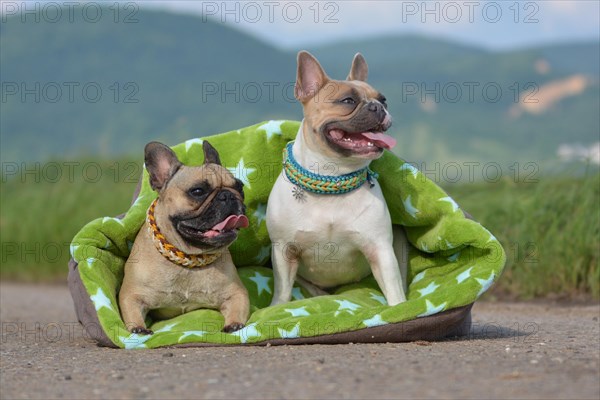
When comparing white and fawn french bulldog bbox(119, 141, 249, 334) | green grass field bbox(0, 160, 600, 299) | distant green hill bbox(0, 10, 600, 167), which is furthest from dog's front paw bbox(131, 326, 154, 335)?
distant green hill bbox(0, 10, 600, 167)

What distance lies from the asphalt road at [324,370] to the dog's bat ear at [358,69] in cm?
162

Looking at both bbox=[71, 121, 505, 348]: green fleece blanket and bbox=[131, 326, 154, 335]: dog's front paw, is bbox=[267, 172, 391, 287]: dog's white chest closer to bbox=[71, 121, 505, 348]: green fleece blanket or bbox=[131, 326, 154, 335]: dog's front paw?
bbox=[71, 121, 505, 348]: green fleece blanket

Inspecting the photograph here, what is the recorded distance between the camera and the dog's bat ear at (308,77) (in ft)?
15.2

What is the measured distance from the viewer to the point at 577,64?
42406mm

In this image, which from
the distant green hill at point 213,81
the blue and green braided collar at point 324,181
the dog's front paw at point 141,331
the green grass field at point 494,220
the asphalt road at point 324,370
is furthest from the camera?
the distant green hill at point 213,81

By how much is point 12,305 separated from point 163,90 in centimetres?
3064

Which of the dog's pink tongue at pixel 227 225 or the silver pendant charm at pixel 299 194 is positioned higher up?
the silver pendant charm at pixel 299 194

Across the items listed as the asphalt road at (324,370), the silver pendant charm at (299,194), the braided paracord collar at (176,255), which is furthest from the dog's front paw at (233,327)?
the silver pendant charm at (299,194)

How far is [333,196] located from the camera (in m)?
4.56

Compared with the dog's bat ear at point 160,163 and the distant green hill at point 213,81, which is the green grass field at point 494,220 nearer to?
the dog's bat ear at point 160,163

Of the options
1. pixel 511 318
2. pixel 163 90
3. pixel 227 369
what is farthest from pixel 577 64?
pixel 227 369

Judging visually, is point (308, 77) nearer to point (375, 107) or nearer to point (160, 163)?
point (375, 107)

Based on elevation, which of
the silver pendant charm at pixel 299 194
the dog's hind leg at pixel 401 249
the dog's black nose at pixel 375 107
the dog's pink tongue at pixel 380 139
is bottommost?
the dog's hind leg at pixel 401 249

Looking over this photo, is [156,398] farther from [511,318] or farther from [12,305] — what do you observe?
[12,305]
